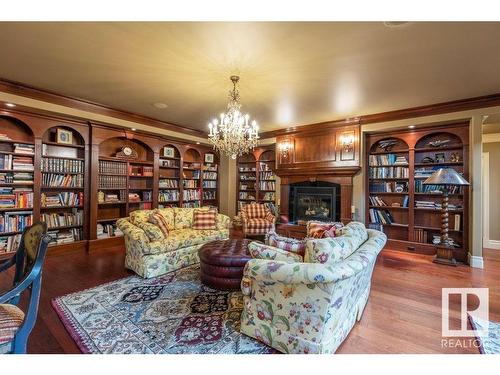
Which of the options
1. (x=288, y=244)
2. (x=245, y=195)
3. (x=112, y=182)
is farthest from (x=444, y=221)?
(x=112, y=182)

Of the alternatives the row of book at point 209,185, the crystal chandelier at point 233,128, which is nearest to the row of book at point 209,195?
the row of book at point 209,185

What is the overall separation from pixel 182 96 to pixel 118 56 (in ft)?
4.07

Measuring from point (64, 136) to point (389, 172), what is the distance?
5.98 metres

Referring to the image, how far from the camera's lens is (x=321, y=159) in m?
5.20

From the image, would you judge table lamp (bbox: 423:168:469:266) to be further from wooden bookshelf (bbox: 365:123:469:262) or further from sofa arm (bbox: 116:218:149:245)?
sofa arm (bbox: 116:218:149:245)

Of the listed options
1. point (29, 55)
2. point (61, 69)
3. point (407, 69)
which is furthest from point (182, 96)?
point (407, 69)

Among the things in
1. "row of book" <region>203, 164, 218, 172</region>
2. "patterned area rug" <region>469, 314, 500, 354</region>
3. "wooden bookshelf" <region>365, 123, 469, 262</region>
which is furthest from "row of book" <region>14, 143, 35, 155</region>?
"wooden bookshelf" <region>365, 123, 469, 262</region>

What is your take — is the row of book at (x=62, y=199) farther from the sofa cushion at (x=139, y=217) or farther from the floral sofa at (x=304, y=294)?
the floral sofa at (x=304, y=294)

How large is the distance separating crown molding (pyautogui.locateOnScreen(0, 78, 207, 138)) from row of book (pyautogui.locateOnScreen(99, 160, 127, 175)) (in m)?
0.89

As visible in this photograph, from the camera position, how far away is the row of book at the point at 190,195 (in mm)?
6141

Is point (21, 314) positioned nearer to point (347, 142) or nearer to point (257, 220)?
point (257, 220)

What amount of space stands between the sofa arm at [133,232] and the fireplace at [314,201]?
3407mm
